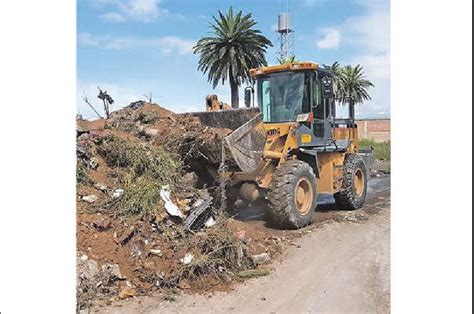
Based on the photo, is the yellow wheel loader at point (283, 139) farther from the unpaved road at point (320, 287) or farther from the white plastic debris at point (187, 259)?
the white plastic debris at point (187, 259)

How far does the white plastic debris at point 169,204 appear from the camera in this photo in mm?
3385

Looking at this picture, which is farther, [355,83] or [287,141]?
[287,141]

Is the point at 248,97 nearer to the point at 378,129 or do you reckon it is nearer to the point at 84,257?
the point at 378,129

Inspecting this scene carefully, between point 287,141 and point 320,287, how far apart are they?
1.89 meters

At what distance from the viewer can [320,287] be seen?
278cm

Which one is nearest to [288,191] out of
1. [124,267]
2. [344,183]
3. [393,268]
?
[344,183]

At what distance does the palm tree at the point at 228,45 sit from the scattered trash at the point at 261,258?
117cm

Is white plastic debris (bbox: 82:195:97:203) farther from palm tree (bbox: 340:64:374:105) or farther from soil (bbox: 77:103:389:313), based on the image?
palm tree (bbox: 340:64:374:105)

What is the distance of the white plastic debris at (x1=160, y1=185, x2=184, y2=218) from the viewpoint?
11.1 feet

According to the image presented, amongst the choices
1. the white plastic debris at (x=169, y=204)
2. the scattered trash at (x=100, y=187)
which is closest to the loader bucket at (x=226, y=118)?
the white plastic debris at (x=169, y=204)

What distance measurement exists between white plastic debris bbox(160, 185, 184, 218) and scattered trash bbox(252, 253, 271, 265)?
0.54 m

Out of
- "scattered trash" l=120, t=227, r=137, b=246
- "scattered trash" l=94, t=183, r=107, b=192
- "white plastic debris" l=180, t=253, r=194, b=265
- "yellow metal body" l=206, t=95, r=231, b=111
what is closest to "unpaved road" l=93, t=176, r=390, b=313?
"white plastic debris" l=180, t=253, r=194, b=265

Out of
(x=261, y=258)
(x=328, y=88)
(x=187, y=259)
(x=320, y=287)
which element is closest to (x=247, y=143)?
(x=328, y=88)
